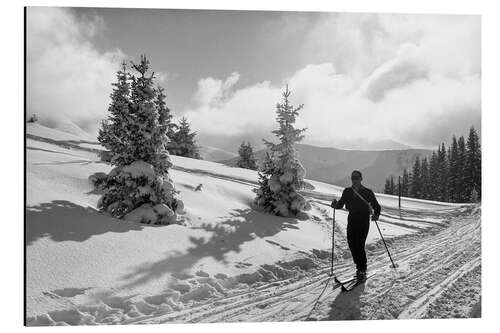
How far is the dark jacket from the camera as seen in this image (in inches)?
314

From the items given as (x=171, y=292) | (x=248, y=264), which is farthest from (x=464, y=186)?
(x=171, y=292)

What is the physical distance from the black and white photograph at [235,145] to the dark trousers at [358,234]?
3cm

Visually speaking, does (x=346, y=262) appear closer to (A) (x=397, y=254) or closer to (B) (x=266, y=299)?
(A) (x=397, y=254)

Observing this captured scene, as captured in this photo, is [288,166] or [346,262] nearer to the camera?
[346,262]

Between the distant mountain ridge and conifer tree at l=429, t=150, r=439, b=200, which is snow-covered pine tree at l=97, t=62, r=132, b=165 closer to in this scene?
the distant mountain ridge

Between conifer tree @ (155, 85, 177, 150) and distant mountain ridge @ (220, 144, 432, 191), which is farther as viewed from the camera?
distant mountain ridge @ (220, 144, 432, 191)

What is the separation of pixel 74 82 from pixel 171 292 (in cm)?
528

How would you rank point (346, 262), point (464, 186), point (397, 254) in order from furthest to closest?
1. point (464, 186)
2. point (397, 254)
3. point (346, 262)

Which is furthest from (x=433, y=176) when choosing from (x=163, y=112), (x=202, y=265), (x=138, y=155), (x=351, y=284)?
(x=138, y=155)

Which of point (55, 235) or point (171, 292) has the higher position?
point (55, 235)

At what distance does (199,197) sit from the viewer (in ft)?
37.8

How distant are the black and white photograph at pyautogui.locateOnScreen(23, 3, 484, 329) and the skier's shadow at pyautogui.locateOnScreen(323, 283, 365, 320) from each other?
0.09 ft

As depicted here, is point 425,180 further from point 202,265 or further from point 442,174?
point 202,265

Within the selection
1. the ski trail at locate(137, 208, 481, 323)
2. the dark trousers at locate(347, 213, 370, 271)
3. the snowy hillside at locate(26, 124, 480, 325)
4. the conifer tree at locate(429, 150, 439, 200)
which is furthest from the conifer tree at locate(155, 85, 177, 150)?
the conifer tree at locate(429, 150, 439, 200)
